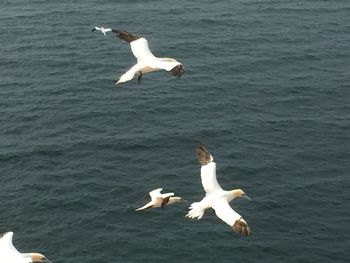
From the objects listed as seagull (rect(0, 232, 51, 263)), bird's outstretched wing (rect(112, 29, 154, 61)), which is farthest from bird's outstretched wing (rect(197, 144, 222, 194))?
seagull (rect(0, 232, 51, 263))

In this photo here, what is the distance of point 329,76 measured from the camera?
91.0 m

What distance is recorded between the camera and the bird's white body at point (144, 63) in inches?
1468

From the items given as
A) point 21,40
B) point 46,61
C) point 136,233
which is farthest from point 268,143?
point 21,40

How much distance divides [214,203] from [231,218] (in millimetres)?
2260

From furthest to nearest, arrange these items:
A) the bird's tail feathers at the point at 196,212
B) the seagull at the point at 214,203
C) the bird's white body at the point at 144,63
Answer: the bird's tail feathers at the point at 196,212 < the bird's white body at the point at 144,63 < the seagull at the point at 214,203

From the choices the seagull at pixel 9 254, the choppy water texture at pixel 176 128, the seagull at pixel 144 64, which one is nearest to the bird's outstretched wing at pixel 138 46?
the seagull at pixel 144 64

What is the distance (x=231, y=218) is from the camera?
3662 centimetres

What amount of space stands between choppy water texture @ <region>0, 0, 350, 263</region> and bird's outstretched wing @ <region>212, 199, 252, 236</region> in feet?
71.6

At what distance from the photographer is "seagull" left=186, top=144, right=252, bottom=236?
3594 cm

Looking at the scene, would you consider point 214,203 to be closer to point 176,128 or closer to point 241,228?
point 241,228

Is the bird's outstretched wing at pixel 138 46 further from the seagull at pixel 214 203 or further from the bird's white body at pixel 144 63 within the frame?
the seagull at pixel 214 203

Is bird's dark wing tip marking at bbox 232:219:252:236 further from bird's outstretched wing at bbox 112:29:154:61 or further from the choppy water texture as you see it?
the choppy water texture

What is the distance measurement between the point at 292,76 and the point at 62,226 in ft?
142

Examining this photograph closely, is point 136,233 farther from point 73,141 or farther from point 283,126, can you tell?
point 283,126
